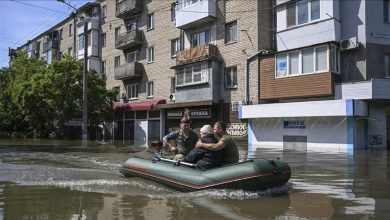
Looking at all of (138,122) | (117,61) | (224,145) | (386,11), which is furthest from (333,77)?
(117,61)

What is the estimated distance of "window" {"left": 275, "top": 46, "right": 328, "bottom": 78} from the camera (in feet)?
74.3

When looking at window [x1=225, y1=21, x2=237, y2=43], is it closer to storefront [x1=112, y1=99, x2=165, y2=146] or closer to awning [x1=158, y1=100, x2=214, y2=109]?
awning [x1=158, y1=100, x2=214, y2=109]

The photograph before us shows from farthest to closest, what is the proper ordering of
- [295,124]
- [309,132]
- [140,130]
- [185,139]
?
[140,130] < [295,124] < [309,132] < [185,139]

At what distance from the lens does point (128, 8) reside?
37.5 meters

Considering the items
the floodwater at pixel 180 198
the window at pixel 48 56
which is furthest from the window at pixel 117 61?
the floodwater at pixel 180 198

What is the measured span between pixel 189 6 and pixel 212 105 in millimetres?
7222

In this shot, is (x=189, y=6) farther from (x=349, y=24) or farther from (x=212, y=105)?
(x=349, y=24)

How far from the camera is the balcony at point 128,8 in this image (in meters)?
37.0

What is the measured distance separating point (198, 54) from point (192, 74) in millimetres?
1447

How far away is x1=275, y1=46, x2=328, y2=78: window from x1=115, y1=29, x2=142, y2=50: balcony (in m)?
15.5

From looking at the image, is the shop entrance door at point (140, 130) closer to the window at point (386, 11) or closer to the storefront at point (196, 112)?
the storefront at point (196, 112)

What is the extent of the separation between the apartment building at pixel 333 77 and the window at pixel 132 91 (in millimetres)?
15729

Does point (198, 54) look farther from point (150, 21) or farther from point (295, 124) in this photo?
point (150, 21)

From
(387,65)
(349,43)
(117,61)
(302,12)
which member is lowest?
(387,65)
